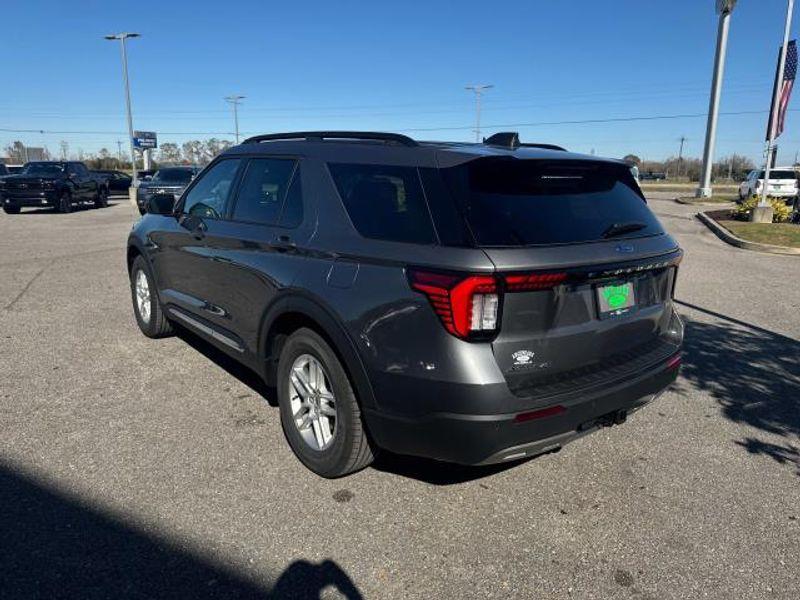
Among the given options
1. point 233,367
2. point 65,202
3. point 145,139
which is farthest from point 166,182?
point 145,139

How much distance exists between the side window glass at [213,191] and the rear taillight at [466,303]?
2349 millimetres

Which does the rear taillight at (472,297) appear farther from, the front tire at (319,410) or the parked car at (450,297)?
the front tire at (319,410)

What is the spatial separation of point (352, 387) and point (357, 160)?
1214mm

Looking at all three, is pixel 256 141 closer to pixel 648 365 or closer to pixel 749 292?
pixel 648 365

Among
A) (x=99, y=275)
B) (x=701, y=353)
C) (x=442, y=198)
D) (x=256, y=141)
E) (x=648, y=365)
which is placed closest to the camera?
(x=442, y=198)

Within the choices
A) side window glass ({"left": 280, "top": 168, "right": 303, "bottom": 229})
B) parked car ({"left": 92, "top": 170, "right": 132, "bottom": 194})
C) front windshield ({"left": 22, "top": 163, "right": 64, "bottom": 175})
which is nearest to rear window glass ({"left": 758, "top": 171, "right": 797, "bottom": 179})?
side window glass ({"left": 280, "top": 168, "right": 303, "bottom": 229})

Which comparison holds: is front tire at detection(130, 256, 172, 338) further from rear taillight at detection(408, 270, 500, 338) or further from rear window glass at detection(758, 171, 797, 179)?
rear window glass at detection(758, 171, 797, 179)

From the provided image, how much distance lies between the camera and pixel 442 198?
2.69 m

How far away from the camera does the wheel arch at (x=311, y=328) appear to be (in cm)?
287

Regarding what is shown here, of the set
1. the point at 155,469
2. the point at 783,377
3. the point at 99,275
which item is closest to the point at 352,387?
the point at 155,469

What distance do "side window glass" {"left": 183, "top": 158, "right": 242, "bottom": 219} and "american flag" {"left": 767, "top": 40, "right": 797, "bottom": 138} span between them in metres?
19.5

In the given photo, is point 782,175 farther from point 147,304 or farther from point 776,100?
point 147,304

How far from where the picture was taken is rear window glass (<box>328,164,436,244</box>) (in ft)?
9.01

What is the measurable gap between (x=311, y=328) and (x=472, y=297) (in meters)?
1.12
